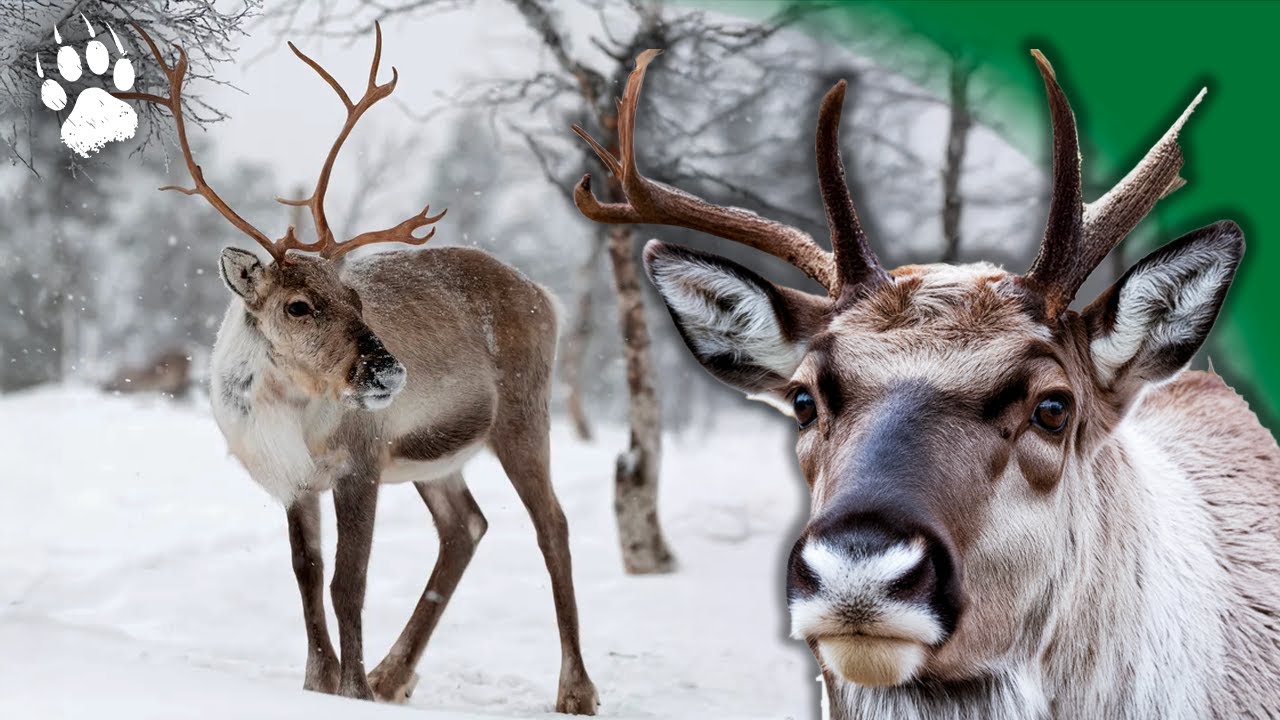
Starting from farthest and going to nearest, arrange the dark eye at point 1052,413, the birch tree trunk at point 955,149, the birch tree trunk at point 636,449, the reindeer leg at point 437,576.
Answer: the birch tree trunk at point 636,449, the birch tree trunk at point 955,149, the reindeer leg at point 437,576, the dark eye at point 1052,413

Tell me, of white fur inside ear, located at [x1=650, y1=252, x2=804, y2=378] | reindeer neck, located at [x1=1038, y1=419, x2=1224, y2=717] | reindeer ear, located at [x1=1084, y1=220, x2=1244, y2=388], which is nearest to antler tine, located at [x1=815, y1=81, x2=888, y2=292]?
white fur inside ear, located at [x1=650, y1=252, x2=804, y2=378]

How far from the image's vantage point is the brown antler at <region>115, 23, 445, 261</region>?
3289 mm

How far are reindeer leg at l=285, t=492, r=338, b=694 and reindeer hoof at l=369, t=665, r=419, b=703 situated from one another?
32cm

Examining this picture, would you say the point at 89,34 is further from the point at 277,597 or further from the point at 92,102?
the point at 277,597

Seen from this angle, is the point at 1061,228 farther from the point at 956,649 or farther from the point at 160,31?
the point at 160,31

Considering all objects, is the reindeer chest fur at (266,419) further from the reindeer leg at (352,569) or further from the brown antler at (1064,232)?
the brown antler at (1064,232)

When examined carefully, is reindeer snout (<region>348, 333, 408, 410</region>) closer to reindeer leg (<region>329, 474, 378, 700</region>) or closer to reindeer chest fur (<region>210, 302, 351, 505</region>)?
reindeer chest fur (<region>210, 302, 351, 505</region>)

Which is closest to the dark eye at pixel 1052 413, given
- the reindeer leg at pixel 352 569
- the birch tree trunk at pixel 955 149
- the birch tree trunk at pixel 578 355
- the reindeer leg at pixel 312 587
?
the reindeer leg at pixel 352 569

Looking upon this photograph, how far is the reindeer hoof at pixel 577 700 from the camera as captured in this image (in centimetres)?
366

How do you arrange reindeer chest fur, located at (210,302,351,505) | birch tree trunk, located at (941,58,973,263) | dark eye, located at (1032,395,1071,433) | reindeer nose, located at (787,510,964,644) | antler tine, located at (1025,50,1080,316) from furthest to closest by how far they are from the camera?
birch tree trunk, located at (941,58,973,263)
reindeer chest fur, located at (210,302,351,505)
antler tine, located at (1025,50,1080,316)
dark eye, located at (1032,395,1071,433)
reindeer nose, located at (787,510,964,644)

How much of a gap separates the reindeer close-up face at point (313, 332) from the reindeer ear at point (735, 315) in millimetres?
1295

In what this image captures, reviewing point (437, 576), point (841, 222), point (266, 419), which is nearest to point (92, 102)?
point (266, 419)

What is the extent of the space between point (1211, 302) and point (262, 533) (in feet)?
14.1

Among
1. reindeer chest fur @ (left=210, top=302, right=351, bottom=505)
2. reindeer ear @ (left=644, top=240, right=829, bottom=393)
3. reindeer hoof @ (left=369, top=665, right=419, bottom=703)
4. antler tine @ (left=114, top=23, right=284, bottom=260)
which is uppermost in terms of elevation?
antler tine @ (left=114, top=23, right=284, bottom=260)
